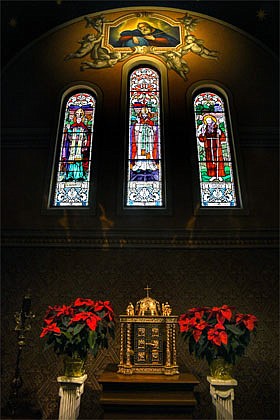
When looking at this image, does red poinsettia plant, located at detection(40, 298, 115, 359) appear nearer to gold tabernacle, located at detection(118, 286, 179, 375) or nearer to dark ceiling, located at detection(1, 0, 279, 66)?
gold tabernacle, located at detection(118, 286, 179, 375)

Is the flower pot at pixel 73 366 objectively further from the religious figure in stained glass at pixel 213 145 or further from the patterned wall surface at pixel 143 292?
the religious figure in stained glass at pixel 213 145

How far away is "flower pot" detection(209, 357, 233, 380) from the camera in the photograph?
120 inches

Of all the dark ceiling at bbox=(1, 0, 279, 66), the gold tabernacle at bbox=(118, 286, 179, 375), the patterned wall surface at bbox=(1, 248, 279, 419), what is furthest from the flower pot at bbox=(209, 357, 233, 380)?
the dark ceiling at bbox=(1, 0, 279, 66)

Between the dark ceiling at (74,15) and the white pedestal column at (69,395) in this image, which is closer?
the white pedestal column at (69,395)

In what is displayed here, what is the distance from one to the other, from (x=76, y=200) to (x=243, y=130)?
11.3 ft

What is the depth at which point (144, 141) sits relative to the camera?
641 centimetres

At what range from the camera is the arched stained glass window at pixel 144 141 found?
5.87 meters

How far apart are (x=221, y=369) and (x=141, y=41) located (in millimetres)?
7122

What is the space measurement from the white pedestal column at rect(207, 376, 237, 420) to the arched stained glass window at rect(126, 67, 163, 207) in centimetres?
326

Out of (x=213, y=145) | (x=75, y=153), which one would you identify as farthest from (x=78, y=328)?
(x=213, y=145)

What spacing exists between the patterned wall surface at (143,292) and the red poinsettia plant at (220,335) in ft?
5.51

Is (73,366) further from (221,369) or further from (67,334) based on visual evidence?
(221,369)

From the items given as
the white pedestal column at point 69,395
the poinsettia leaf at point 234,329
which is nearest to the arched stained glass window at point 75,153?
the white pedestal column at point 69,395

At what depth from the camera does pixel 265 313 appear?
16.2ft
